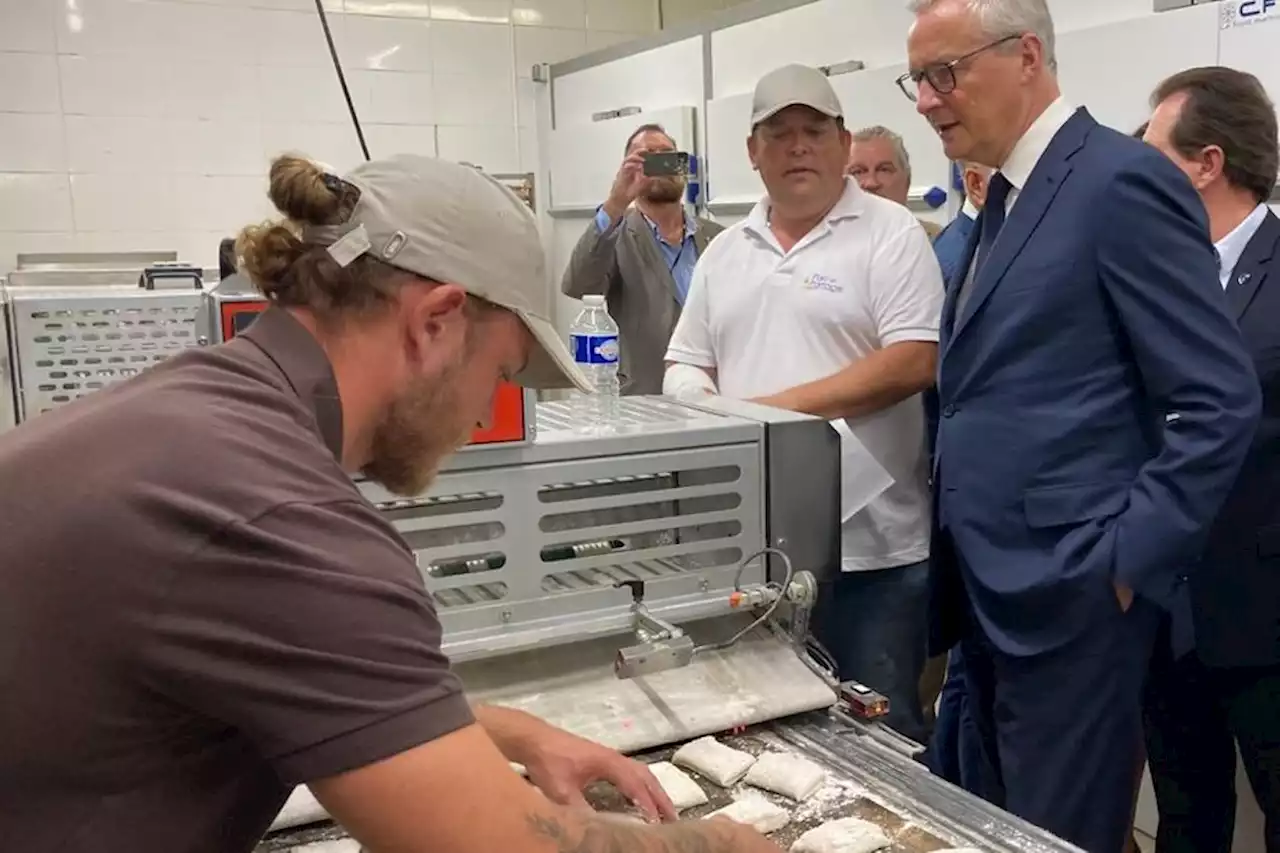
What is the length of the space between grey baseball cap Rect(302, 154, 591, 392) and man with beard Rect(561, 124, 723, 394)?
2085 millimetres

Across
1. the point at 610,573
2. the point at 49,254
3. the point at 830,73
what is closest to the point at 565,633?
the point at 610,573

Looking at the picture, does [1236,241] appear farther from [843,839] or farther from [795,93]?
Result: [843,839]

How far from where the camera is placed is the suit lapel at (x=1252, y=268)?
5.94ft

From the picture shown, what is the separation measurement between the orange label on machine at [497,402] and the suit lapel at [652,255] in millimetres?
1822

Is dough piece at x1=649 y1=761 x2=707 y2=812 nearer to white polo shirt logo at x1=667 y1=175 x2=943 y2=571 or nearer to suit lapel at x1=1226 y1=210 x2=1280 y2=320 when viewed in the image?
white polo shirt logo at x1=667 y1=175 x2=943 y2=571

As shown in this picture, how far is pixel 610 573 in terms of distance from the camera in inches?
54.9

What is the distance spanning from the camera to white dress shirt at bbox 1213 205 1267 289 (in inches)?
72.9

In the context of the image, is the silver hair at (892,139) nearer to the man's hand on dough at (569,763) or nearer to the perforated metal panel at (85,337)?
the perforated metal panel at (85,337)

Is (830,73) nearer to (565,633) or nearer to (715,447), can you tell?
(715,447)

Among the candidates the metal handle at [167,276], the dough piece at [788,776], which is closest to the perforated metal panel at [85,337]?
the metal handle at [167,276]

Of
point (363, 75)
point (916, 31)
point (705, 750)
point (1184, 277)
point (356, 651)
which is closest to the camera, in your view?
point (356, 651)

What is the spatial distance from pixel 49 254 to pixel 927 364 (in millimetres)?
3138

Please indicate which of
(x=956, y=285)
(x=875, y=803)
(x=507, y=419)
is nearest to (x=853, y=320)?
(x=956, y=285)

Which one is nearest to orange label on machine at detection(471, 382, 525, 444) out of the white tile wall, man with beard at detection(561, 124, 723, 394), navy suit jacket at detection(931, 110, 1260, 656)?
navy suit jacket at detection(931, 110, 1260, 656)
